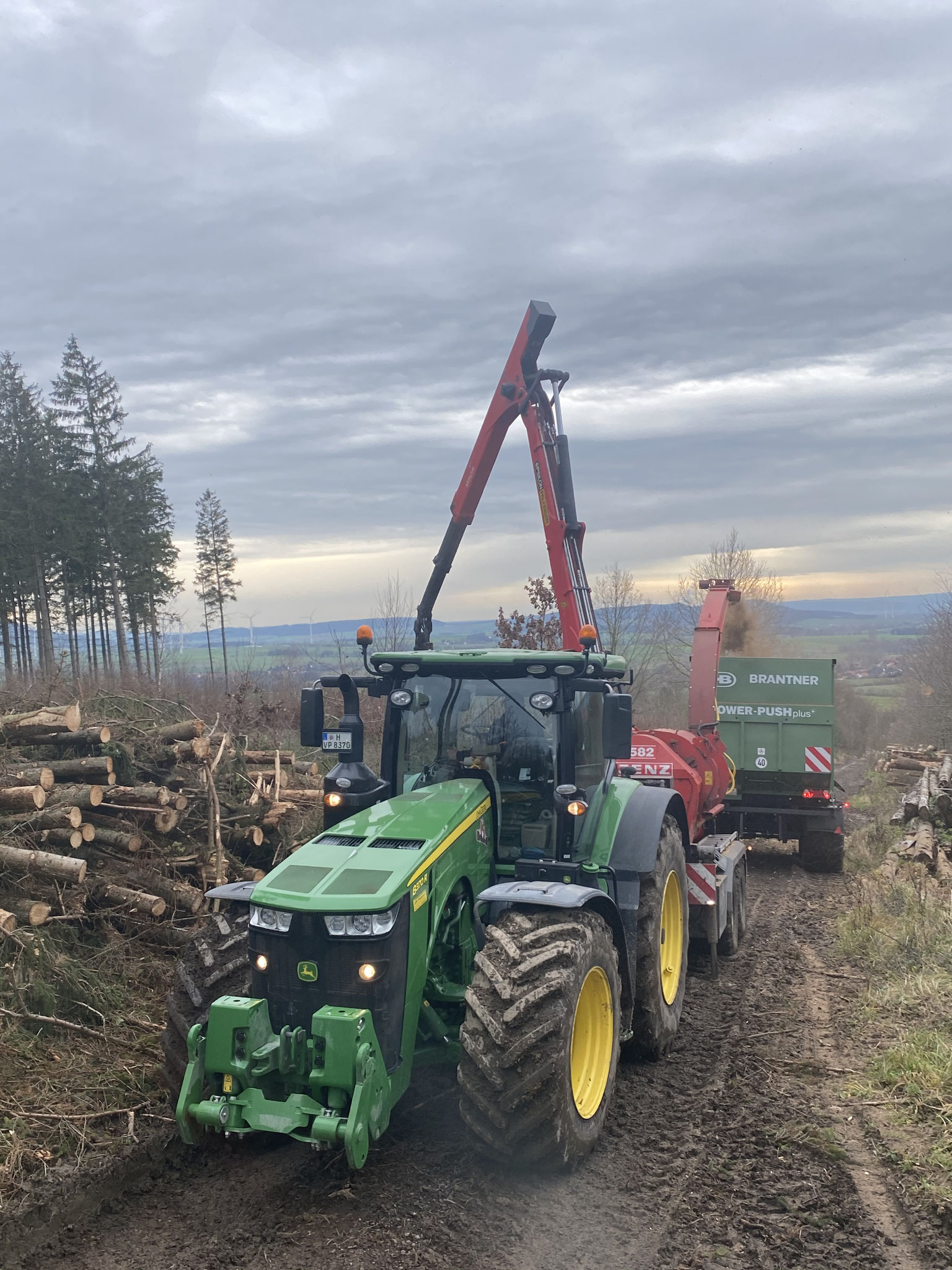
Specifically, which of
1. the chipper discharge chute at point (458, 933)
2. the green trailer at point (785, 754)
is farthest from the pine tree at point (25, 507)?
the chipper discharge chute at point (458, 933)

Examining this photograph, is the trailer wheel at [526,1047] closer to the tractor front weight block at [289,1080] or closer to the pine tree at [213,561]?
the tractor front weight block at [289,1080]

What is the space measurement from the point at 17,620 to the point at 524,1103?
36.6m

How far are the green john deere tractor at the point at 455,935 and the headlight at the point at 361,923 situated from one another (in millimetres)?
11

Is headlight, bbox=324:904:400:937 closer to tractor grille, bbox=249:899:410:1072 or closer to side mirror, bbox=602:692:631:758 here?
tractor grille, bbox=249:899:410:1072

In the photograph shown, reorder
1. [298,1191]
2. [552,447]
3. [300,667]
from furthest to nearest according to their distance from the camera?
[300,667] < [552,447] < [298,1191]

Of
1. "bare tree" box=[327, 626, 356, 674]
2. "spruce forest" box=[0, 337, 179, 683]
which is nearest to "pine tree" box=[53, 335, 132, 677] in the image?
"spruce forest" box=[0, 337, 179, 683]

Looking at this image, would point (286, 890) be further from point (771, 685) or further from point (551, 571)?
point (771, 685)

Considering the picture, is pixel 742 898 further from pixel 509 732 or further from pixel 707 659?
pixel 509 732

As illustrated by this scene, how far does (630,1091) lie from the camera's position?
630 cm

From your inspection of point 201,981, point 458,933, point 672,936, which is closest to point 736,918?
point 672,936

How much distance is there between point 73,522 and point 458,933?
3352cm

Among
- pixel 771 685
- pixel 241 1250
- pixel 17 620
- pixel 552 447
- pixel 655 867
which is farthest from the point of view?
pixel 17 620

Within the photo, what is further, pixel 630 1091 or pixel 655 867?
pixel 655 867

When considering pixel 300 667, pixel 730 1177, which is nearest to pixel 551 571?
pixel 730 1177
